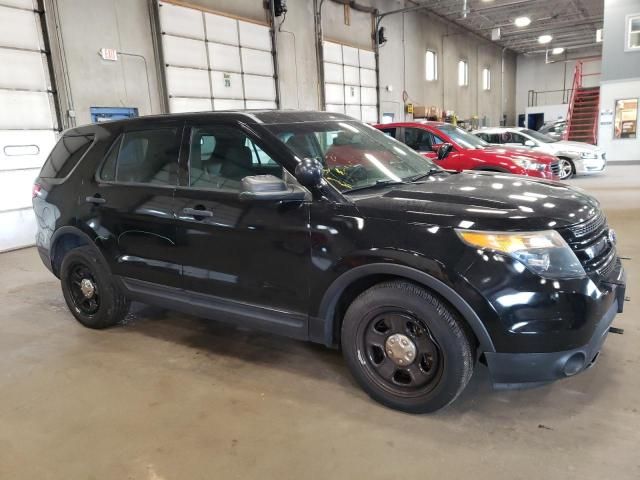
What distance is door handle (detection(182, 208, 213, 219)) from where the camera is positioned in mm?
2965

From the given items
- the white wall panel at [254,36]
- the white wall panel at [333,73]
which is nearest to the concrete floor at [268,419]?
the white wall panel at [254,36]

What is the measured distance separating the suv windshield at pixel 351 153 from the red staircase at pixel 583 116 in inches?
670

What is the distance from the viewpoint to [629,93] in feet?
52.3

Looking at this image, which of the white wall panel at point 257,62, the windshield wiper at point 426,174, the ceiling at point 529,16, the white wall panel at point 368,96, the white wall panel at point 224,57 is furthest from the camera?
the ceiling at point 529,16

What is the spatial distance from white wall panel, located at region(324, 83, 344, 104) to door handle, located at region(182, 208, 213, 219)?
11.8 metres

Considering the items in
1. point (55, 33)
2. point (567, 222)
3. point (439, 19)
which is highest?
point (439, 19)

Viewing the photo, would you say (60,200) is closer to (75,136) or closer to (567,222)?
(75,136)

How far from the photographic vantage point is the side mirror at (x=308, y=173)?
99.0 inches

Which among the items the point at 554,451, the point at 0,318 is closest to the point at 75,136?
the point at 0,318

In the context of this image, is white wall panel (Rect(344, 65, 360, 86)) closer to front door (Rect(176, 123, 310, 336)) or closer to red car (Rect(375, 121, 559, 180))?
red car (Rect(375, 121, 559, 180))

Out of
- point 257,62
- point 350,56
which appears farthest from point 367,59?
point 257,62

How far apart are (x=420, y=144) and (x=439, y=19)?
14.3 m

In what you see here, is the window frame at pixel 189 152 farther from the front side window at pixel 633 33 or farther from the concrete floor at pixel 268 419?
the front side window at pixel 633 33

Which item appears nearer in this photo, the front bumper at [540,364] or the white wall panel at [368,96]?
the front bumper at [540,364]
